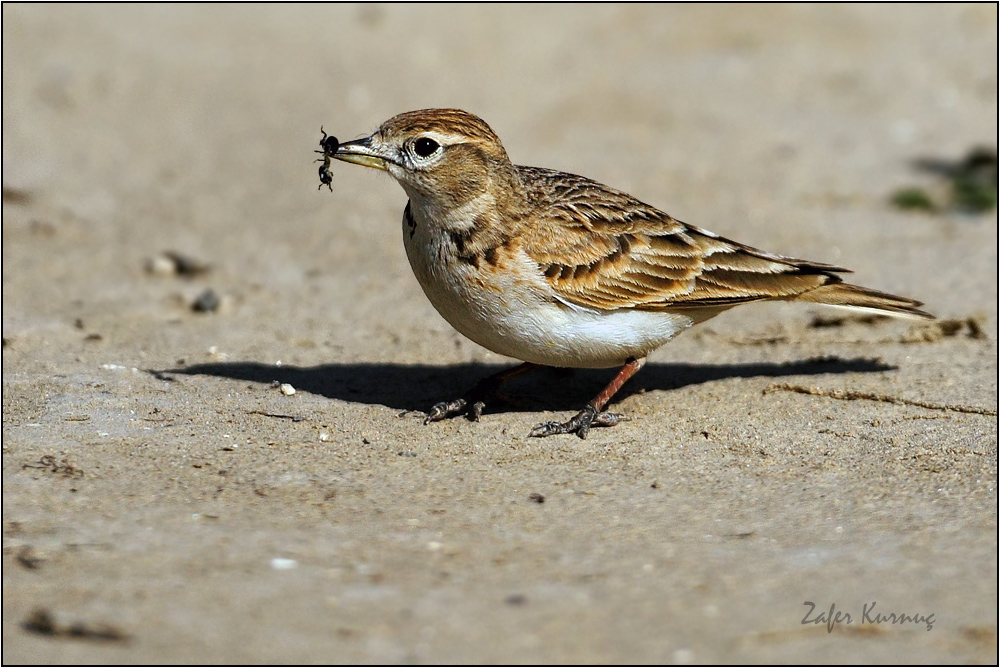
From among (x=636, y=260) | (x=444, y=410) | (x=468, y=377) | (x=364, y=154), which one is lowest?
(x=444, y=410)

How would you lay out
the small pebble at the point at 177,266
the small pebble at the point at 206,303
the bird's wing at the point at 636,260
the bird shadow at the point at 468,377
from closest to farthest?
the bird's wing at the point at 636,260 → the bird shadow at the point at 468,377 → the small pebble at the point at 206,303 → the small pebble at the point at 177,266

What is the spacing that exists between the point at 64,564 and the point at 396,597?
125cm

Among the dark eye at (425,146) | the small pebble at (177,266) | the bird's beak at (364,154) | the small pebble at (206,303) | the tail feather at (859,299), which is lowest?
the small pebble at (206,303)

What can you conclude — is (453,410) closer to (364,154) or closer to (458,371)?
(458,371)

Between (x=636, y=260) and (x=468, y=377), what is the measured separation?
147 centimetres

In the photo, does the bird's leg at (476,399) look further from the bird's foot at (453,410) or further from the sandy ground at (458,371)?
the sandy ground at (458,371)

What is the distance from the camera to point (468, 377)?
7402 millimetres

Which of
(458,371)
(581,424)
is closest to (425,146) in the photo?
(581,424)

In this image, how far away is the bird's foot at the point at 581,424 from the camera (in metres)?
6.15

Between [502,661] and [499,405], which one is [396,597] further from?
[499,405]

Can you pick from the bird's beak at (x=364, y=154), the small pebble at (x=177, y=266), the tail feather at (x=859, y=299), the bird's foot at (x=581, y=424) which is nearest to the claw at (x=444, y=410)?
the bird's foot at (x=581, y=424)

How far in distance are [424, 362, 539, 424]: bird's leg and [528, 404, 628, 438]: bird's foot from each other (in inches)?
15.8

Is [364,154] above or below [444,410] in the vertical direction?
above

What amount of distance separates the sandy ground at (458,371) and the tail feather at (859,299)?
42 centimetres
